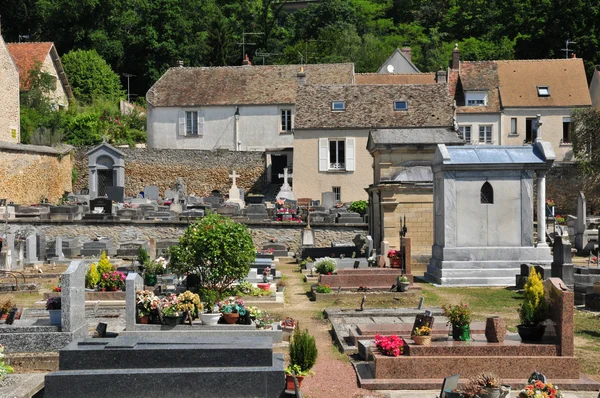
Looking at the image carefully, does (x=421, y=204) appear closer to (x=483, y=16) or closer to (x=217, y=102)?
(x=217, y=102)

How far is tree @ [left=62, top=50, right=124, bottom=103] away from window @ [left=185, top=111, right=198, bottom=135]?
38.6 ft

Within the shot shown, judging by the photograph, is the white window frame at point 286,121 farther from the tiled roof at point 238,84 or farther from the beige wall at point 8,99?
the beige wall at point 8,99

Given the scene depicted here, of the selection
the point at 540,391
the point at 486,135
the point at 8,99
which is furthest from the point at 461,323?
the point at 8,99

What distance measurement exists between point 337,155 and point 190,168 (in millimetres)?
9530

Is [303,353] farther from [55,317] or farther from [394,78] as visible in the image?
[394,78]

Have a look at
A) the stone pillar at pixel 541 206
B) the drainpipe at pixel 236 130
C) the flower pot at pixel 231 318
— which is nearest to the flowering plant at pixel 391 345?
the flower pot at pixel 231 318

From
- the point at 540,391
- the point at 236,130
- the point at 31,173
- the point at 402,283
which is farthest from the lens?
the point at 236,130

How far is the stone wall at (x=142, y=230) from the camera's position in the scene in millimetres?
34062

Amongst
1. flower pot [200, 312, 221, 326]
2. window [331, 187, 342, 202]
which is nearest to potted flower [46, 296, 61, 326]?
flower pot [200, 312, 221, 326]

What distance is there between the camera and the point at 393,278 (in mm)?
20391

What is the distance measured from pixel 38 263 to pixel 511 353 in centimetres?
1944

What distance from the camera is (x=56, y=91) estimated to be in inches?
→ 2111

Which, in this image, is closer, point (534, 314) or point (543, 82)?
point (534, 314)

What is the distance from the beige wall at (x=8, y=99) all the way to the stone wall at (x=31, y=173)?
2.52 metres
